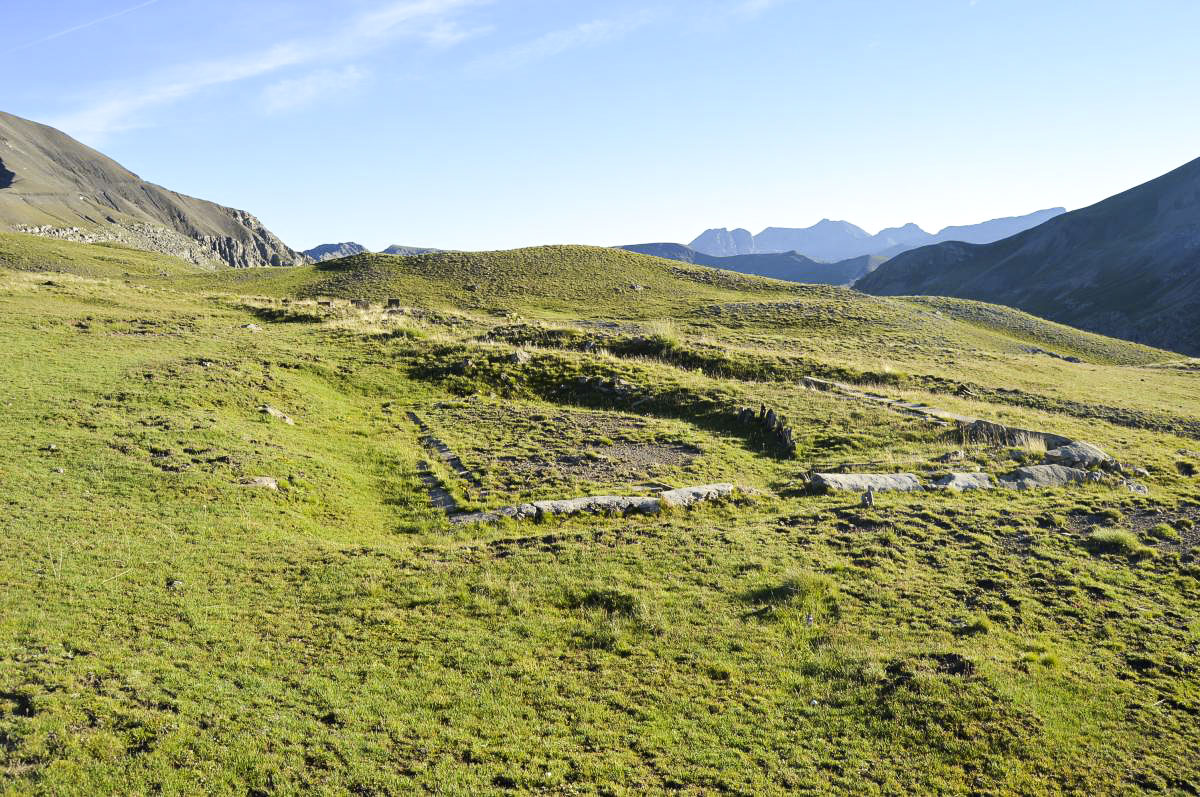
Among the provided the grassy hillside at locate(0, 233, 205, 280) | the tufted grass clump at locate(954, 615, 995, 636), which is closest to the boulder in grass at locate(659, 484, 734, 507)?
the tufted grass clump at locate(954, 615, 995, 636)

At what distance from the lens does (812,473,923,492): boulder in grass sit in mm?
19234

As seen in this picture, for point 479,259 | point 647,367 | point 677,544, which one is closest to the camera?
point 677,544

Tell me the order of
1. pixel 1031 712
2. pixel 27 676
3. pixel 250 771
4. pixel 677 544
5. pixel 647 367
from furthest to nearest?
pixel 647 367 → pixel 677 544 → pixel 1031 712 → pixel 27 676 → pixel 250 771

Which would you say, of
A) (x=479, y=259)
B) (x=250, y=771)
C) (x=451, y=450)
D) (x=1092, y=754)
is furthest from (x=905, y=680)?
(x=479, y=259)

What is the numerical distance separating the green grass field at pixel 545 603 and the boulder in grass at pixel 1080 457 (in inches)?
69.3

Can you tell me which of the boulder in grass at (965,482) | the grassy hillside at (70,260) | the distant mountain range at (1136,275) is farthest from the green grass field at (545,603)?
the distant mountain range at (1136,275)

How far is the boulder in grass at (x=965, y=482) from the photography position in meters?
19.2

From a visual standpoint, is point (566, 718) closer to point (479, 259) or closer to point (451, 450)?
point (451, 450)

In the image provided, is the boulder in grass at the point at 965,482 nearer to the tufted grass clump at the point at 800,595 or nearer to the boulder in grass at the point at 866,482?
the boulder in grass at the point at 866,482

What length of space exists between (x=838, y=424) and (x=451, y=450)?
52.6ft

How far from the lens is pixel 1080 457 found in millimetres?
21516

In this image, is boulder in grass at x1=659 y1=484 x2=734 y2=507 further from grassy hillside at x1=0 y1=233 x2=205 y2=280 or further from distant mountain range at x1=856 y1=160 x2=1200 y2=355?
distant mountain range at x1=856 y1=160 x2=1200 y2=355

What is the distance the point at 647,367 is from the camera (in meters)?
34.9

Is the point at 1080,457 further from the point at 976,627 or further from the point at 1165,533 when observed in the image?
the point at 976,627
